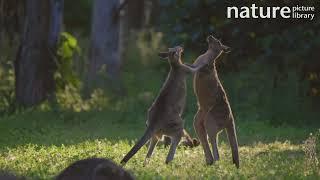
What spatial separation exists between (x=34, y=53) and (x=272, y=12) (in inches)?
187

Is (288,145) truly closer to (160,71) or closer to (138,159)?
(138,159)

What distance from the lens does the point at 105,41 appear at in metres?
21.0

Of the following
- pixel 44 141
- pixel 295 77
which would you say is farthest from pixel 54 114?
pixel 295 77

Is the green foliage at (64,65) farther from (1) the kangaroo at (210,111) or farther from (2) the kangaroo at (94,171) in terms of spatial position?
(2) the kangaroo at (94,171)

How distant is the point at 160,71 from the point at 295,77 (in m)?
5.60

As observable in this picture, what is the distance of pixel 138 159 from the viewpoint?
11.6m

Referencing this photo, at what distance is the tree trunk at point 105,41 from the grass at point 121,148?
3.14 metres

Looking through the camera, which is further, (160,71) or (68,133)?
(160,71)

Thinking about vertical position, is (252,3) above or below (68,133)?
above

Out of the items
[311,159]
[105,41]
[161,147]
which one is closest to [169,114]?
[311,159]

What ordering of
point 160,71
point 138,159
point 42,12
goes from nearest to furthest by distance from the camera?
point 138,159 < point 42,12 < point 160,71

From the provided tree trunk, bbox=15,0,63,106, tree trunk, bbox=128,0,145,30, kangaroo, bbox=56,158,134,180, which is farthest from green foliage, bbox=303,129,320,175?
tree trunk, bbox=128,0,145,30

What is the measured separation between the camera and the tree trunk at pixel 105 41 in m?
20.7

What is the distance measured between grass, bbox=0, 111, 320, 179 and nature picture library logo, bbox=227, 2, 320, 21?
2.43m
